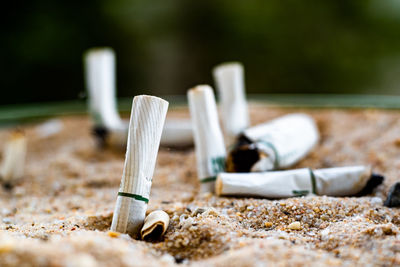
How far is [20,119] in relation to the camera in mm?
2180

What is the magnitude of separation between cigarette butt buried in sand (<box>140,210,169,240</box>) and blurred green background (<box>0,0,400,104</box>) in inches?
102

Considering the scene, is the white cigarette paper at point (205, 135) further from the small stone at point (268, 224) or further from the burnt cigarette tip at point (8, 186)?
the burnt cigarette tip at point (8, 186)

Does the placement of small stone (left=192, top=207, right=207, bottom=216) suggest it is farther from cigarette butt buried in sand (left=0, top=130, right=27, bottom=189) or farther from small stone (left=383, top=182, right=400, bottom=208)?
cigarette butt buried in sand (left=0, top=130, right=27, bottom=189)

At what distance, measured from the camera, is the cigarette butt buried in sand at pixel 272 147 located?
1120 mm

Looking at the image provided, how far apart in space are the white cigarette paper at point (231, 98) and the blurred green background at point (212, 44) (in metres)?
1.93

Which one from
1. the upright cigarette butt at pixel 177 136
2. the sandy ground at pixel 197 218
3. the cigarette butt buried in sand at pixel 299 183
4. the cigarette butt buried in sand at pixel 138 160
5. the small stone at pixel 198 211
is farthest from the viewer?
the upright cigarette butt at pixel 177 136

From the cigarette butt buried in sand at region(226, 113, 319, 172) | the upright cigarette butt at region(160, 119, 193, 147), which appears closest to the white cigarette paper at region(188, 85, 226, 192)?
the cigarette butt buried in sand at region(226, 113, 319, 172)

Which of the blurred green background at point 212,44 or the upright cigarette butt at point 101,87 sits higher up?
the blurred green background at point 212,44

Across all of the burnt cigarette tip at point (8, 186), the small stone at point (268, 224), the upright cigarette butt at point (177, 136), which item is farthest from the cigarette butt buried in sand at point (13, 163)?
the small stone at point (268, 224)

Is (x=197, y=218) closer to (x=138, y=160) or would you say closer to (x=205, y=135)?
(x=138, y=160)

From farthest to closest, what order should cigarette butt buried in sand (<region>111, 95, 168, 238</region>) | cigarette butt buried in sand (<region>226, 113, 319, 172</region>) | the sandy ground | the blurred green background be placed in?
the blurred green background, cigarette butt buried in sand (<region>226, 113, 319, 172</region>), cigarette butt buried in sand (<region>111, 95, 168, 238</region>), the sandy ground

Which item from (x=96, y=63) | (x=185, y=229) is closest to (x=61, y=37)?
(x=96, y=63)

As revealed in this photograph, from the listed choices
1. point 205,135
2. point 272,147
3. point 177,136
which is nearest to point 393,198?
point 272,147

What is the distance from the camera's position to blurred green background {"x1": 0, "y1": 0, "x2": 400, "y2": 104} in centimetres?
329
